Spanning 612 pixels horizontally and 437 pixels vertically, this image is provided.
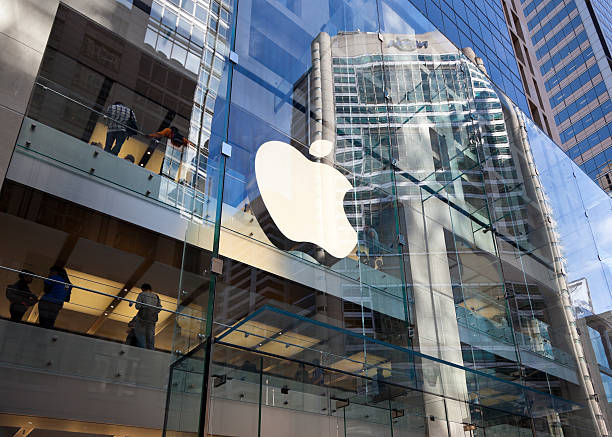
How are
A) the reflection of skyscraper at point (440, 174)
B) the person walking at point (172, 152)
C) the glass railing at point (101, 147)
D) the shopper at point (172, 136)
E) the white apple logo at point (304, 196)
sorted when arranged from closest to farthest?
the white apple logo at point (304, 196) → the reflection of skyscraper at point (440, 174) → the glass railing at point (101, 147) → the person walking at point (172, 152) → the shopper at point (172, 136)

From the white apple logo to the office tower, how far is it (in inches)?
Answer: 1900

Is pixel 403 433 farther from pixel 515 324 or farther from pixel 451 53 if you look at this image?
pixel 451 53

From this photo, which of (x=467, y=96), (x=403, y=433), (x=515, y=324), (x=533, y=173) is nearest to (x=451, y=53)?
(x=467, y=96)

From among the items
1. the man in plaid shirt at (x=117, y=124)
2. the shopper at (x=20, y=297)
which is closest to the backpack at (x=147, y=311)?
the shopper at (x=20, y=297)

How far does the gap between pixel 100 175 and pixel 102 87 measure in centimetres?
270

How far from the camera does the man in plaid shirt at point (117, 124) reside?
9.10m

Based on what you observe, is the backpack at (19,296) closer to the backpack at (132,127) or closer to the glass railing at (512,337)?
the backpack at (132,127)

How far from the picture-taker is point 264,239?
149 inches

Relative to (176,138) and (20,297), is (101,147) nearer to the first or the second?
(176,138)

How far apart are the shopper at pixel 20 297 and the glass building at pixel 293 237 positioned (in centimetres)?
4

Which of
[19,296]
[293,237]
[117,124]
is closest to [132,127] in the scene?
[117,124]

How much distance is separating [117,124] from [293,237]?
7.06 meters

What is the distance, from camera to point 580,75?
164 feet

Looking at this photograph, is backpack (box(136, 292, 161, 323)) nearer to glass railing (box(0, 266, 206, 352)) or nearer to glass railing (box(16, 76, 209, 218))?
glass railing (box(0, 266, 206, 352))
